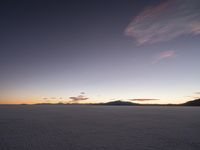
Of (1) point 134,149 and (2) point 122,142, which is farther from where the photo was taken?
(2) point 122,142

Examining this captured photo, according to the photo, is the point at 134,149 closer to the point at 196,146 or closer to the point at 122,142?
the point at 122,142

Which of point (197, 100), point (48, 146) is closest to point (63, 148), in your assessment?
point (48, 146)

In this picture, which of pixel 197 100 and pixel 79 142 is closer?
pixel 79 142

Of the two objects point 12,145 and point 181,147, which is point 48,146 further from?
point 181,147

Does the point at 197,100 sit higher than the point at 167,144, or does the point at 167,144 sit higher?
the point at 197,100

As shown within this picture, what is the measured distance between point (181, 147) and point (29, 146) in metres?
4.99

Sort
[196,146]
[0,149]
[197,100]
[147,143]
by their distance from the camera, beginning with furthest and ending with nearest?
[197,100], [147,143], [196,146], [0,149]

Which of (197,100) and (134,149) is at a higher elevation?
(197,100)

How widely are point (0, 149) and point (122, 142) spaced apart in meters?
4.00

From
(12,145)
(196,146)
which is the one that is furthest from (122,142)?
(12,145)

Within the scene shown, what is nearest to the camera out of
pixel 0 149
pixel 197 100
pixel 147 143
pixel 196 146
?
pixel 0 149

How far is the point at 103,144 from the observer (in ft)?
19.7

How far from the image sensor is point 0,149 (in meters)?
5.31

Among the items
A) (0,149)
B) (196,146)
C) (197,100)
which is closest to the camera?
(0,149)
